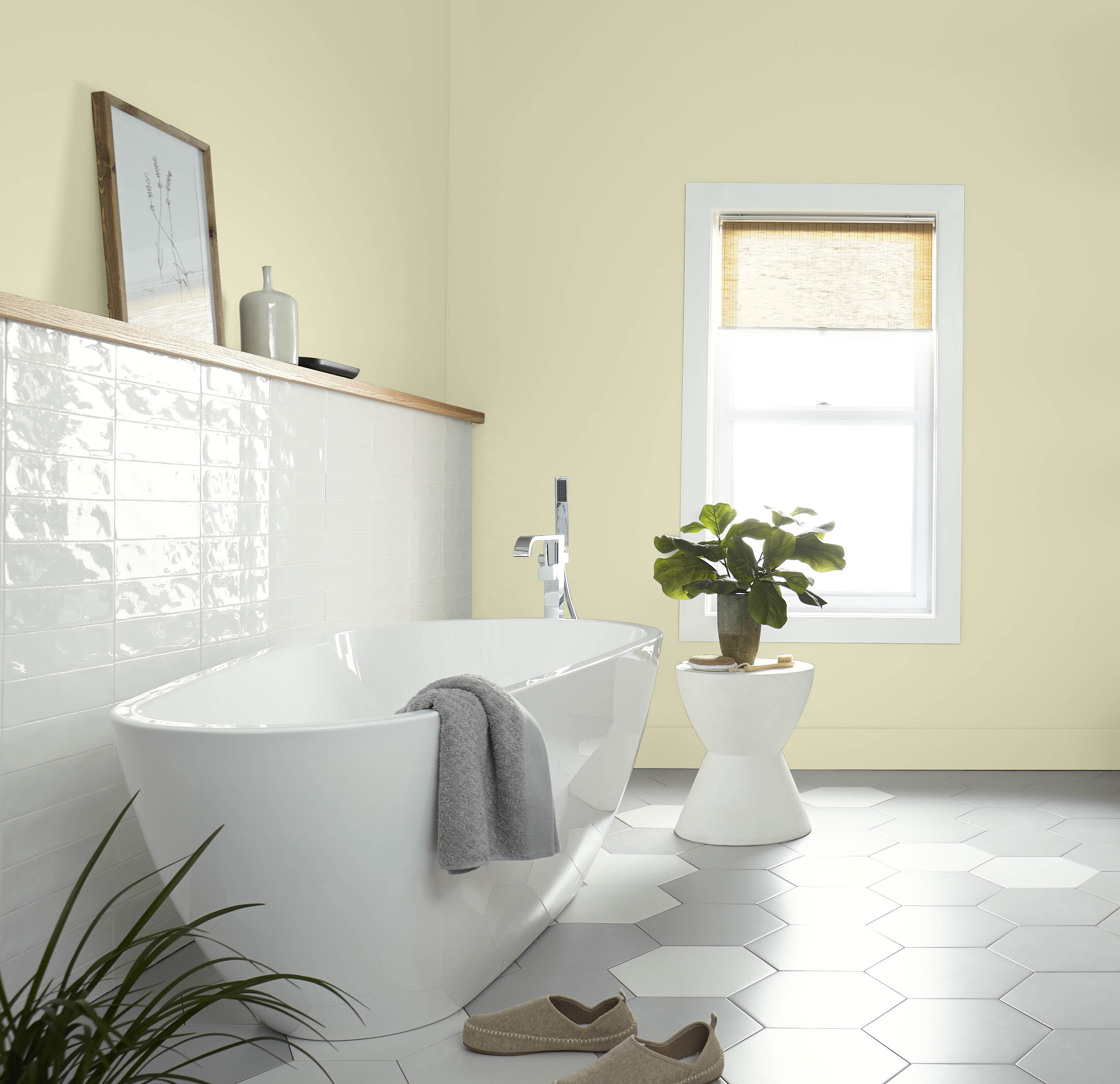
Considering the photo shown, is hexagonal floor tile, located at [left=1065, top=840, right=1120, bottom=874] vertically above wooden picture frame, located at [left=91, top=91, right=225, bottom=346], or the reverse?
wooden picture frame, located at [left=91, top=91, right=225, bottom=346]

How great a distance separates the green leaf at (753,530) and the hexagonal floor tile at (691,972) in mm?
1223

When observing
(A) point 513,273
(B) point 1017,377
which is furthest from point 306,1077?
(B) point 1017,377

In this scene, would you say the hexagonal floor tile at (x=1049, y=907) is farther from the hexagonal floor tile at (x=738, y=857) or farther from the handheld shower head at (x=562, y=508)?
the handheld shower head at (x=562, y=508)

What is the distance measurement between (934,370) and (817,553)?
1.24 metres

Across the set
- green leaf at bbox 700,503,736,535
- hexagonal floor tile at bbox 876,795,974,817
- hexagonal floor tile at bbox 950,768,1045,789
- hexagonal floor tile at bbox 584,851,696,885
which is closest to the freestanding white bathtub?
hexagonal floor tile at bbox 584,851,696,885

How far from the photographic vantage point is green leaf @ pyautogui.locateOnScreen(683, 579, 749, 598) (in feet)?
9.91

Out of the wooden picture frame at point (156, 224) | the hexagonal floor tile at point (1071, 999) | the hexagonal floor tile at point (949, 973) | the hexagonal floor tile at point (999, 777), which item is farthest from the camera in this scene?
the hexagonal floor tile at point (999, 777)

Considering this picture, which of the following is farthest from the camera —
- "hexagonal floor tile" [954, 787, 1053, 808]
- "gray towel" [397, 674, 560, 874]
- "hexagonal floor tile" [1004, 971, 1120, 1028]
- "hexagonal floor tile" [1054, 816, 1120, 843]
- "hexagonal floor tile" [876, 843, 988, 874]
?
"hexagonal floor tile" [954, 787, 1053, 808]

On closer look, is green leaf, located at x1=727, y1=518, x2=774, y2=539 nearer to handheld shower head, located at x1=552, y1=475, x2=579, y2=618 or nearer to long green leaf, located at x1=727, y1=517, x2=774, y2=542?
long green leaf, located at x1=727, y1=517, x2=774, y2=542

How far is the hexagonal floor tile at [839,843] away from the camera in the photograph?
285 centimetres

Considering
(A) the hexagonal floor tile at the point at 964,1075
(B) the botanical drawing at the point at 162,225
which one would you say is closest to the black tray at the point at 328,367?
(B) the botanical drawing at the point at 162,225

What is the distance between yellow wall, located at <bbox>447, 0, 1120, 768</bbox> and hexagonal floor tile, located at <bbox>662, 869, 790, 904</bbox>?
1.17 meters

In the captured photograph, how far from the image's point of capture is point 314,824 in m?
1.53

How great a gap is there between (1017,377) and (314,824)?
3.21 meters
